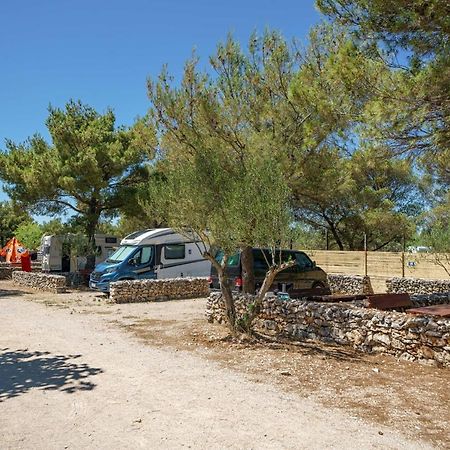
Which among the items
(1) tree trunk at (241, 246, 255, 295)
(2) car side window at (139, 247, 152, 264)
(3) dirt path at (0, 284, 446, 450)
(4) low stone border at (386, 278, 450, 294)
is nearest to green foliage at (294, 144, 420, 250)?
Result: (4) low stone border at (386, 278, 450, 294)

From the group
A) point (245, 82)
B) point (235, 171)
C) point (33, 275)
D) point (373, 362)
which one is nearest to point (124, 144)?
point (33, 275)

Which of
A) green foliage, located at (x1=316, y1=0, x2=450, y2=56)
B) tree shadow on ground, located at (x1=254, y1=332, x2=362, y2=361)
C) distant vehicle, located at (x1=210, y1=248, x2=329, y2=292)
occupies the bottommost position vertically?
tree shadow on ground, located at (x1=254, y1=332, x2=362, y2=361)

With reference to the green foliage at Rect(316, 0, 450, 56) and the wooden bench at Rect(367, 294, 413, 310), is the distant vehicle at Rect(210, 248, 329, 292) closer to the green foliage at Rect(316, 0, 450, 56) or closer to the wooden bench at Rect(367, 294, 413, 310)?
the wooden bench at Rect(367, 294, 413, 310)

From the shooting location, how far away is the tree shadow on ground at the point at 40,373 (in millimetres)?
5883

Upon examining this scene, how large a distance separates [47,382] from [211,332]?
13.1ft

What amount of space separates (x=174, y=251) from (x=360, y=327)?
1107cm

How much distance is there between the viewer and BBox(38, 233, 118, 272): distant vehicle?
2350 cm

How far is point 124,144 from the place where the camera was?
22531 mm

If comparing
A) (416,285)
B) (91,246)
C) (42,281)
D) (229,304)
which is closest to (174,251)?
(42,281)

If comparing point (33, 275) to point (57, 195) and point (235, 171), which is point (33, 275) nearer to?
point (57, 195)

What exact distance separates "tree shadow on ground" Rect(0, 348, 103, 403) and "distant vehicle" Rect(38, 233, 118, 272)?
15824 millimetres

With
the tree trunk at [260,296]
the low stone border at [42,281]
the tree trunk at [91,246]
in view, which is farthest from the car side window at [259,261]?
the tree trunk at [91,246]

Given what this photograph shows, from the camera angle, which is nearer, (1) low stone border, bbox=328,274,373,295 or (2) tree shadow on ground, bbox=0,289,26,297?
(2) tree shadow on ground, bbox=0,289,26,297

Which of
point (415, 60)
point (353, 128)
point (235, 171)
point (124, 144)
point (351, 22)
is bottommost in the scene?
point (235, 171)
